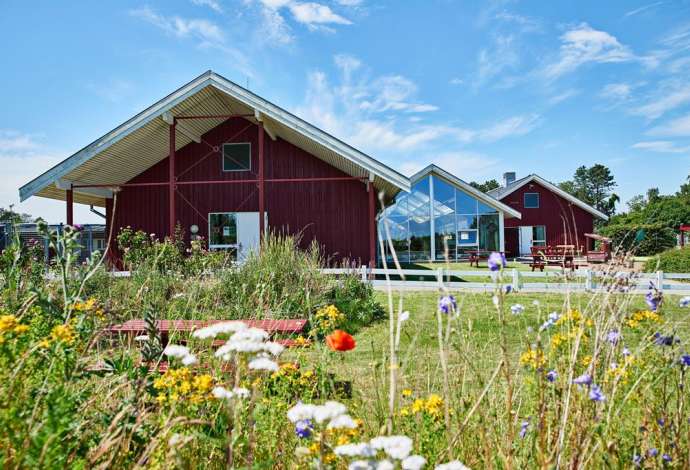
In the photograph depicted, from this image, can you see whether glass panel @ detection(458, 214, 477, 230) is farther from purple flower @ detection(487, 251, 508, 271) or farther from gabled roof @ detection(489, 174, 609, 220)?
purple flower @ detection(487, 251, 508, 271)

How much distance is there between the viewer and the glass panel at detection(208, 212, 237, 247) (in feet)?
54.4

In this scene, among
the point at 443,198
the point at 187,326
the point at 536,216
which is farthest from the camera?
the point at 536,216

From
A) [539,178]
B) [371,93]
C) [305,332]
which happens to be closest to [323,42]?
[371,93]

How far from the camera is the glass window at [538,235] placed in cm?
3094

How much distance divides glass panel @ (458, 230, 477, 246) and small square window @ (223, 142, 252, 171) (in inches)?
507

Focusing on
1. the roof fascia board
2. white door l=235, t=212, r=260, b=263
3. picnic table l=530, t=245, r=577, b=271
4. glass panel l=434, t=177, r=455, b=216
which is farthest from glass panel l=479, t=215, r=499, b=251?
the roof fascia board

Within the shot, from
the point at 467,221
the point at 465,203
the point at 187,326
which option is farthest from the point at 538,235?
the point at 187,326

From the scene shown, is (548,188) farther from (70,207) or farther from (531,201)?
(70,207)

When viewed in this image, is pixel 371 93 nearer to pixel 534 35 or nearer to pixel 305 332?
pixel 534 35

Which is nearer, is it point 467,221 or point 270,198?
point 270,198

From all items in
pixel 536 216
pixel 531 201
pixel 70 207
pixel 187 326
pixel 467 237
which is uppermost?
pixel 531 201

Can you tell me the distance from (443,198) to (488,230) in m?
3.13

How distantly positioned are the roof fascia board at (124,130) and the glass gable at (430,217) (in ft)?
42.9

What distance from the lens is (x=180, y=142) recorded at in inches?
641
